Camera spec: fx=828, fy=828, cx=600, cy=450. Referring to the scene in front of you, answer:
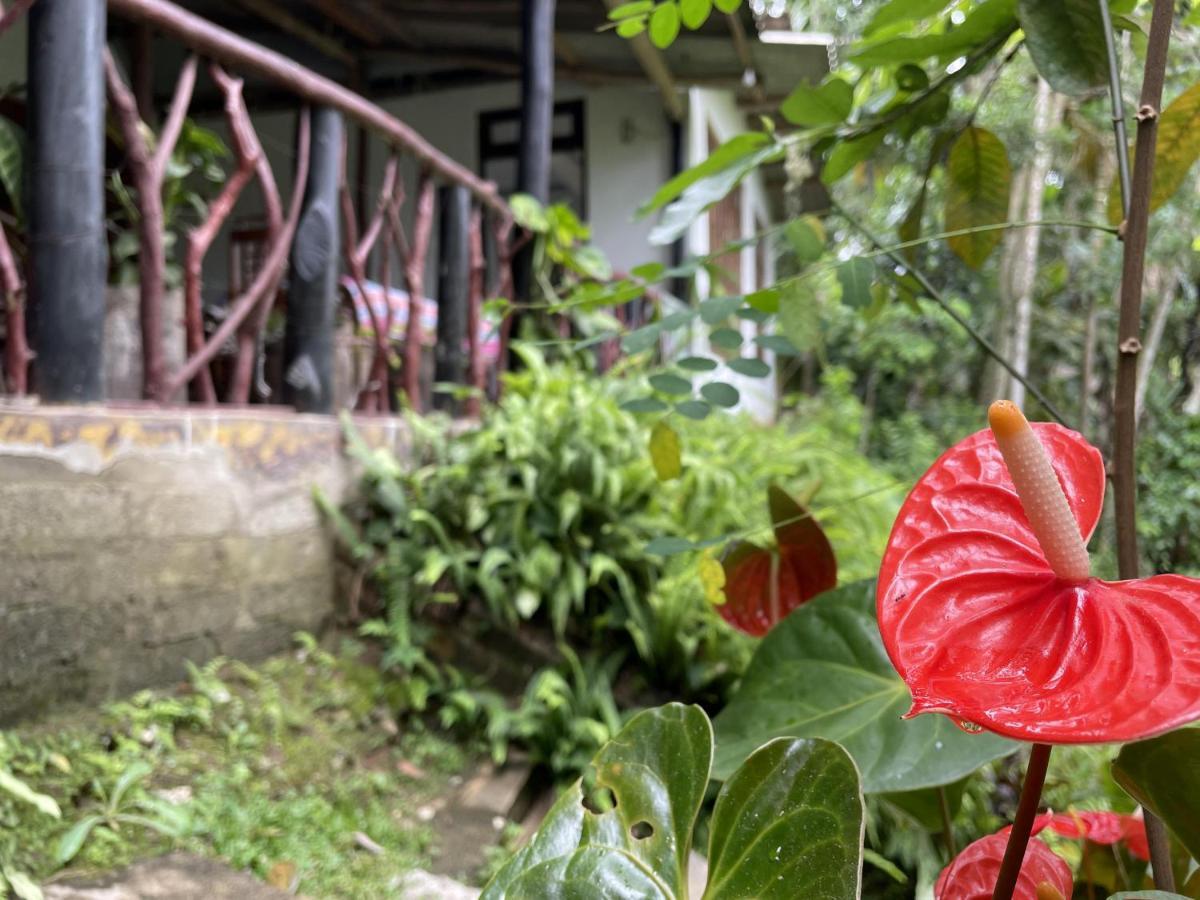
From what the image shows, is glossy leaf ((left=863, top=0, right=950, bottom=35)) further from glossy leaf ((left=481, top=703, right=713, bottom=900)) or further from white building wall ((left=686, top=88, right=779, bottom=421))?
white building wall ((left=686, top=88, right=779, bottom=421))

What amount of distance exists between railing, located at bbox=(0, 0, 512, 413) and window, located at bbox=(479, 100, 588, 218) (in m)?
4.09

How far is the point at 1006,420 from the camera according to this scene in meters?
0.47

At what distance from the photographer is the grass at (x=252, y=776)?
164cm

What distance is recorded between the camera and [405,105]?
24.9 ft

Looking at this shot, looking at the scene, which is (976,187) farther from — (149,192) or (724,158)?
(149,192)

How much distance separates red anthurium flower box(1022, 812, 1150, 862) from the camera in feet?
2.41

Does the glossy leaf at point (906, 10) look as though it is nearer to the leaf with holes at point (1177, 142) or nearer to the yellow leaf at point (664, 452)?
the leaf with holes at point (1177, 142)

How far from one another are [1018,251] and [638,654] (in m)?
4.50

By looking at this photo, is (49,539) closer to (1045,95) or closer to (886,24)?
(886,24)

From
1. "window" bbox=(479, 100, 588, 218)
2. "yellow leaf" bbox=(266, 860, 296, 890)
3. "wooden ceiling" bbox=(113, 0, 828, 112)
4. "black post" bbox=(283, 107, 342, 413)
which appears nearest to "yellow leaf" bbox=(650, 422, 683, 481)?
"yellow leaf" bbox=(266, 860, 296, 890)

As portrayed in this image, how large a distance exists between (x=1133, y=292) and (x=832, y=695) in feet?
1.52

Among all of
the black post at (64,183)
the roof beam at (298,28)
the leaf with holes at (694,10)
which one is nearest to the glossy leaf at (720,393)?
the leaf with holes at (694,10)

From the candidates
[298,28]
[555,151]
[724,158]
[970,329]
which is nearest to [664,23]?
[724,158]

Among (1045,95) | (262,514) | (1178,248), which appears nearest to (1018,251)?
(1045,95)
